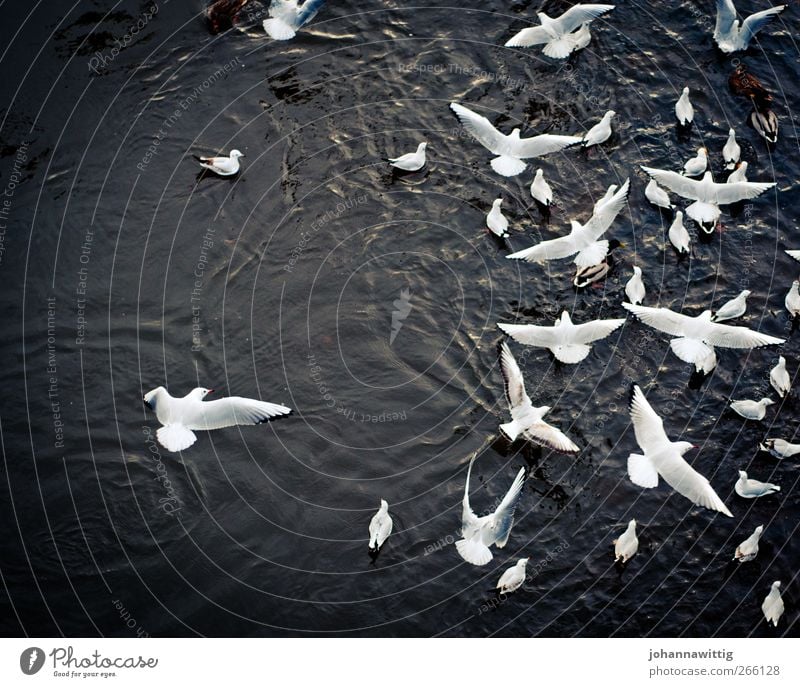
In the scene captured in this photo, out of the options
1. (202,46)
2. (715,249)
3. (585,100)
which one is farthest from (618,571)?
(202,46)

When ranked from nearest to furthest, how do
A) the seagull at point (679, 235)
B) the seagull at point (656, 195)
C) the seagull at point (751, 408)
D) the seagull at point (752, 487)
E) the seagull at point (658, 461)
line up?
1. the seagull at point (658, 461)
2. the seagull at point (752, 487)
3. the seagull at point (751, 408)
4. the seagull at point (679, 235)
5. the seagull at point (656, 195)

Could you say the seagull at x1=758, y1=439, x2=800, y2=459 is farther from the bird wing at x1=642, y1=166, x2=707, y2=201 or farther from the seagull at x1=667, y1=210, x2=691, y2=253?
the bird wing at x1=642, y1=166, x2=707, y2=201

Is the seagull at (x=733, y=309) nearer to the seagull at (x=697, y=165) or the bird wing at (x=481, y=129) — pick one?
the seagull at (x=697, y=165)

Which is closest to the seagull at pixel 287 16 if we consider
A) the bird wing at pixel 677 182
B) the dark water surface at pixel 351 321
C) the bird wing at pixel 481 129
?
the dark water surface at pixel 351 321

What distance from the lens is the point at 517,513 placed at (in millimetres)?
15164

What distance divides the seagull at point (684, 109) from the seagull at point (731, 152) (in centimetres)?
82

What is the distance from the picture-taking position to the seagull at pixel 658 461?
47.0ft

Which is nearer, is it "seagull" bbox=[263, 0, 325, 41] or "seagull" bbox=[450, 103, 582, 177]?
"seagull" bbox=[450, 103, 582, 177]

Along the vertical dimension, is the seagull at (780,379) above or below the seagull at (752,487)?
above

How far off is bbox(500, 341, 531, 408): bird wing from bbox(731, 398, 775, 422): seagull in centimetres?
313

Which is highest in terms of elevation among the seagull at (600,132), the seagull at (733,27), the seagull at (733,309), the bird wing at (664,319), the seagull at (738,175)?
the seagull at (733,27)

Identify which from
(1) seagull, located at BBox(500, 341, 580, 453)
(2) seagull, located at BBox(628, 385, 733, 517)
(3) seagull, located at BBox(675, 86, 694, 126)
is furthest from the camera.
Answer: (3) seagull, located at BBox(675, 86, 694, 126)

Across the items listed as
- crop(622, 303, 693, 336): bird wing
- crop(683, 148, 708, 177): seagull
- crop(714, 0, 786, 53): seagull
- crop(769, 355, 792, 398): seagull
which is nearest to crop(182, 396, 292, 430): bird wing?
crop(622, 303, 693, 336): bird wing

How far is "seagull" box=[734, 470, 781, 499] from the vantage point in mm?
15008
